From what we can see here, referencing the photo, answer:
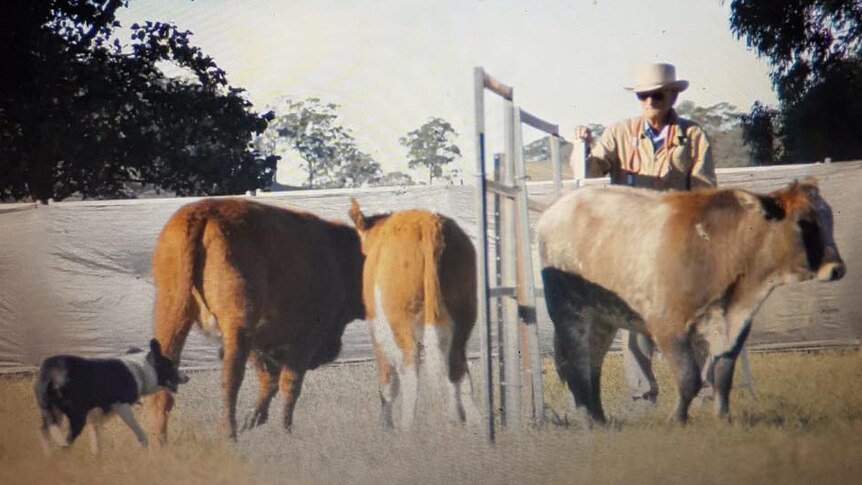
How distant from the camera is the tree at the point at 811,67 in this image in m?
5.13

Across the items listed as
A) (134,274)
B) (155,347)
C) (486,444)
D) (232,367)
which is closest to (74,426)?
(155,347)

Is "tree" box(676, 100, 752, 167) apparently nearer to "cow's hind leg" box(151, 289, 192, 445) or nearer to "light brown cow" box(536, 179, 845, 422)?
"light brown cow" box(536, 179, 845, 422)

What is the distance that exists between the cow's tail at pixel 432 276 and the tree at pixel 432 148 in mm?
409

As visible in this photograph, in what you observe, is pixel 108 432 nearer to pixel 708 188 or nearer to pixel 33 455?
pixel 33 455

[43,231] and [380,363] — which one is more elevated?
[43,231]

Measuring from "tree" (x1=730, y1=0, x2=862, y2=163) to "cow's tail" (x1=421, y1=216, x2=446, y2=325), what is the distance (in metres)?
1.32

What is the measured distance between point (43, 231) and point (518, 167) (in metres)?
2.70

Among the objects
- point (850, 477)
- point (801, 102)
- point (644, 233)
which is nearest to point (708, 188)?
point (644, 233)

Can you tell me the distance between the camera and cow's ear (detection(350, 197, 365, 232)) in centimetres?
538

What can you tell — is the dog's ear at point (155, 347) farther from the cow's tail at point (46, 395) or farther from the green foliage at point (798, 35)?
the green foliage at point (798, 35)

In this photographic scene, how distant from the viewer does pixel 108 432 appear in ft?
16.9

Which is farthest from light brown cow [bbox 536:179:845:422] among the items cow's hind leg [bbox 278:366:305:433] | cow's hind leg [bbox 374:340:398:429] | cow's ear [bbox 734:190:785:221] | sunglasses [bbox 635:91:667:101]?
cow's hind leg [bbox 278:366:305:433]

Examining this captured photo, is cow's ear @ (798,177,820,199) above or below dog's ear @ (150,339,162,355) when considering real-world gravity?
above

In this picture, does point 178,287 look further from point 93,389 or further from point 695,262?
point 695,262
